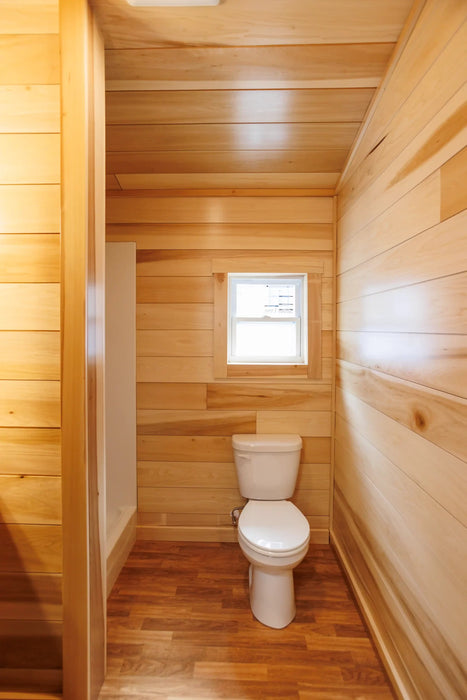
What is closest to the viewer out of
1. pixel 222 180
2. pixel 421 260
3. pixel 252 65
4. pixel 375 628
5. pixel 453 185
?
pixel 453 185

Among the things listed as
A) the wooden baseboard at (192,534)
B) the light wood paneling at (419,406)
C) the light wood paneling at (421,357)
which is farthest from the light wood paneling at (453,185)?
the wooden baseboard at (192,534)

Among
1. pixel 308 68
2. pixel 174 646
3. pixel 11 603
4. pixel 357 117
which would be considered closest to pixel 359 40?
pixel 308 68

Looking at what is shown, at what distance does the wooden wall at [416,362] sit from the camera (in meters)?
0.94

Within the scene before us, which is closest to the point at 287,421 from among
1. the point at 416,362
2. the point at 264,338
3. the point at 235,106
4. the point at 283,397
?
the point at 283,397

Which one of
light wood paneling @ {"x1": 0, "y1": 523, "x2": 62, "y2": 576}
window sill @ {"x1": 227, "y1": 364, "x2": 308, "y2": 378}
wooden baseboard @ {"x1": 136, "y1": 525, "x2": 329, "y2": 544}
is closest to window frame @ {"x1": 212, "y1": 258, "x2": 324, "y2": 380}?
window sill @ {"x1": 227, "y1": 364, "x2": 308, "y2": 378}

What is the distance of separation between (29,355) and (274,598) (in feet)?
4.87

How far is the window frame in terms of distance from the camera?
218 centimetres

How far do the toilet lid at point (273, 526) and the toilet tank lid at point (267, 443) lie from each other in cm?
29

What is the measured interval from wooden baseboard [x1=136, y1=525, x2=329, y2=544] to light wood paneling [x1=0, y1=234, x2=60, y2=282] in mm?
1742

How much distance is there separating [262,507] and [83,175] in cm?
174

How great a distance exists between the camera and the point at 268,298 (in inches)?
91.8

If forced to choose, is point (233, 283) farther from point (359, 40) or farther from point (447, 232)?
point (447, 232)

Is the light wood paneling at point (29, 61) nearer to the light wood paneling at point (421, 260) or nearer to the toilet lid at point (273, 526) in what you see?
the light wood paneling at point (421, 260)

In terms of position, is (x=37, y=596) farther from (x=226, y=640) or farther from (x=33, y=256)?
(x=33, y=256)
